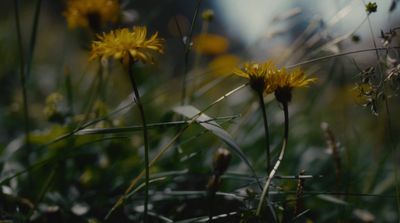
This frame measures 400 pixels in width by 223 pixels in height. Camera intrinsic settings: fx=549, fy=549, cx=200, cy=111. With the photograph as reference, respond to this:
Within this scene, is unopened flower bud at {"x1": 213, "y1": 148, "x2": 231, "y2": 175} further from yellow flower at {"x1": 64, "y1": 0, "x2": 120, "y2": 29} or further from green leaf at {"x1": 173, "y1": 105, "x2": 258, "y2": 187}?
yellow flower at {"x1": 64, "y1": 0, "x2": 120, "y2": 29}

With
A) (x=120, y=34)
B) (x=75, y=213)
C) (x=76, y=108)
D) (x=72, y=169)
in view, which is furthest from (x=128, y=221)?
(x=76, y=108)

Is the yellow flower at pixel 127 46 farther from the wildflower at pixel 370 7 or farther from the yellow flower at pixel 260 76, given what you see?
the wildflower at pixel 370 7

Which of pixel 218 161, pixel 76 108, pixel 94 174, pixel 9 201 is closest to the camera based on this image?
pixel 218 161

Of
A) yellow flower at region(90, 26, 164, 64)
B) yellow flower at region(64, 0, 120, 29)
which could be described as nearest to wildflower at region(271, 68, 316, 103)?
yellow flower at region(90, 26, 164, 64)

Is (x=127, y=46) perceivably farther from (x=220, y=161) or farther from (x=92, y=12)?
(x=92, y=12)

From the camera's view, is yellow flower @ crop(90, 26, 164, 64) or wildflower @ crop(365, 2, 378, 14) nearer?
yellow flower @ crop(90, 26, 164, 64)

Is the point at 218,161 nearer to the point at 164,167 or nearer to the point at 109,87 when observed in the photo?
the point at 164,167

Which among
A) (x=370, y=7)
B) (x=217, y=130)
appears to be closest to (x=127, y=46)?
(x=217, y=130)

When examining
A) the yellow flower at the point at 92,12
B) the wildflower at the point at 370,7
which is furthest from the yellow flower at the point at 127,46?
the yellow flower at the point at 92,12

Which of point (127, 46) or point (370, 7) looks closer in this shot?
point (127, 46)
